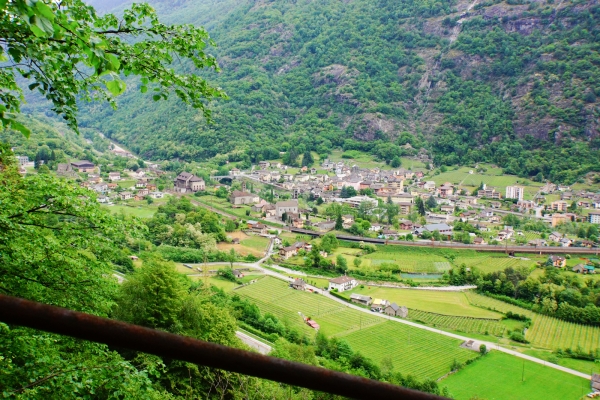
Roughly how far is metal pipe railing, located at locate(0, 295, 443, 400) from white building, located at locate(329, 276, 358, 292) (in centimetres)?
2128

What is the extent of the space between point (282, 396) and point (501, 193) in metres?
39.4

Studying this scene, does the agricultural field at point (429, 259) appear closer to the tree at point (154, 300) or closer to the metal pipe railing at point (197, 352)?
the tree at point (154, 300)

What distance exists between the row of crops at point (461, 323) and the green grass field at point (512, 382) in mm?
2294

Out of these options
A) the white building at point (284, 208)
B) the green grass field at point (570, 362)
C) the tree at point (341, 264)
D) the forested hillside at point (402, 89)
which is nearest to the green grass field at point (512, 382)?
the green grass field at point (570, 362)

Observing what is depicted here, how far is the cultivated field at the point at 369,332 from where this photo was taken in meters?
15.3

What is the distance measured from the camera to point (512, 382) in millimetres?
14648

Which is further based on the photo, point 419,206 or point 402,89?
point 402,89

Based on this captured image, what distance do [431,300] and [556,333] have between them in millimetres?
4918

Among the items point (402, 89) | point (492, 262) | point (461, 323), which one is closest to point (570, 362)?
→ point (461, 323)

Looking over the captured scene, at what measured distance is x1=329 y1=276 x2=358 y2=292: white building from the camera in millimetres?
21727

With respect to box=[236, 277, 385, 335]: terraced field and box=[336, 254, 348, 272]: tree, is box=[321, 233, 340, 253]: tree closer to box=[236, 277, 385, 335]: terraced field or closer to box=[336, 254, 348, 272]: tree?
box=[336, 254, 348, 272]: tree

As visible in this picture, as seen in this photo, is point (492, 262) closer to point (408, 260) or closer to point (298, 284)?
point (408, 260)

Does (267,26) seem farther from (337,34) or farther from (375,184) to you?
(375,184)

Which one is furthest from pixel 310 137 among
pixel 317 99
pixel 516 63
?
pixel 516 63
